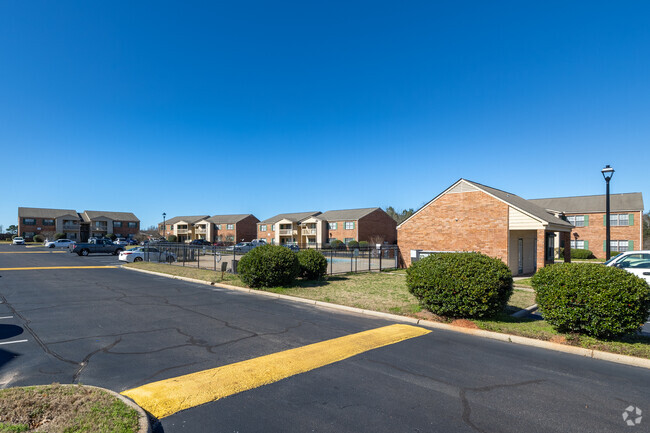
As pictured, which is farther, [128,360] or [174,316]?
[174,316]

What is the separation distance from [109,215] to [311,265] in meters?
89.6

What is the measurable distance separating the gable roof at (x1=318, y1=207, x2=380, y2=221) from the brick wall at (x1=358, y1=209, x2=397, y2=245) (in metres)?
0.79

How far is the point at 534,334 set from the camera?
24.3ft

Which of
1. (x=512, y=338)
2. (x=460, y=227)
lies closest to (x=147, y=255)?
(x=460, y=227)

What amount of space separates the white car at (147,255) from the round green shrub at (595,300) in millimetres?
25943

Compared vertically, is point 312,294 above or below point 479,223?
below

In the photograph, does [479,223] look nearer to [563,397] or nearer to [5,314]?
[563,397]

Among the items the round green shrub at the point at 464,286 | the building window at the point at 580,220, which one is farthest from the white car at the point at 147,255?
the building window at the point at 580,220

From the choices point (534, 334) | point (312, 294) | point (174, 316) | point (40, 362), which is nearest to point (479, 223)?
point (312, 294)

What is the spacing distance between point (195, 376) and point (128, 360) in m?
1.50

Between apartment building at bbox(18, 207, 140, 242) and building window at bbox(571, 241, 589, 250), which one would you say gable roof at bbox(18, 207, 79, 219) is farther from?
building window at bbox(571, 241, 589, 250)

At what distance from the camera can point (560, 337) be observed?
279 inches

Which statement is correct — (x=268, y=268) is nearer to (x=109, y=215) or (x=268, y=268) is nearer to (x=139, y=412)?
(x=139, y=412)

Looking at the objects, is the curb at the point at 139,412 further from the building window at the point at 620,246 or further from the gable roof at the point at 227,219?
the gable roof at the point at 227,219
